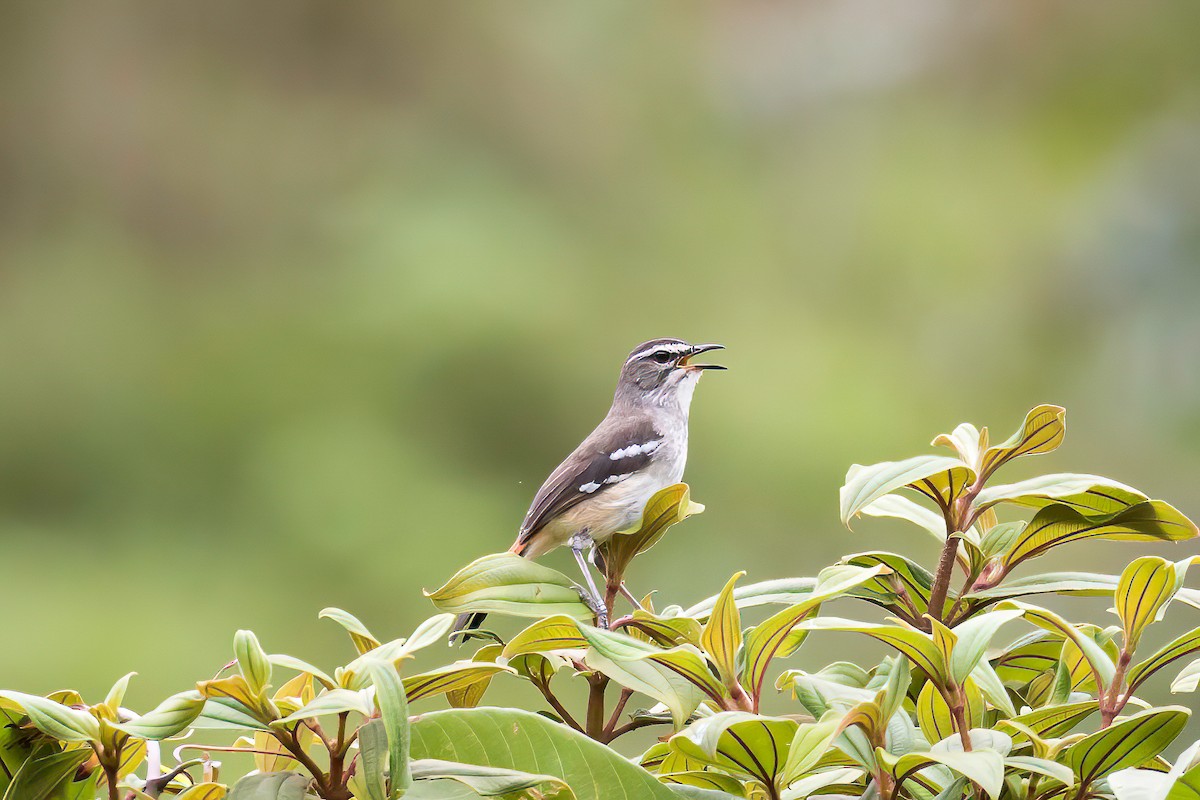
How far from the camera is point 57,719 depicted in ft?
2.42

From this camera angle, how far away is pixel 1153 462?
14.2 ft

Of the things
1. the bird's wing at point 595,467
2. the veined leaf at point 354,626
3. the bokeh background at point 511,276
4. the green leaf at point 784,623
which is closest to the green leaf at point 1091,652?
the green leaf at point 784,623

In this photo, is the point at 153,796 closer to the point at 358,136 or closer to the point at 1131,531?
the point at 1131,531

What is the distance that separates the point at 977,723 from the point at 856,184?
501 centimetres

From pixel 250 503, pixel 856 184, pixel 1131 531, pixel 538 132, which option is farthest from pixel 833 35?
pixel 1131 531

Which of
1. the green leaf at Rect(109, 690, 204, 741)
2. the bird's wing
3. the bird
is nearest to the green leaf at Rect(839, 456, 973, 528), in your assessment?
the green leaf at Rect(109, 690, 204, 741)

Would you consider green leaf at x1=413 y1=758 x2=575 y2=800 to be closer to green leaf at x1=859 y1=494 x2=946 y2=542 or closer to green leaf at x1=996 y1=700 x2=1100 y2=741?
green leaf at x1=996 y1=700 x2=1100 y2=741

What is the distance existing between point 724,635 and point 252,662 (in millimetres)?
305

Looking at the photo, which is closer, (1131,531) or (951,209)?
(1131,531)

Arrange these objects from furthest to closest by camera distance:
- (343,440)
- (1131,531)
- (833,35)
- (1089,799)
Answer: (833,35)
(343,440)
(1131,531)
(1089,799)

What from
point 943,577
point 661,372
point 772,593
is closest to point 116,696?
point 772,593

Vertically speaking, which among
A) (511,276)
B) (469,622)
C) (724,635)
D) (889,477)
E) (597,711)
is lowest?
(469,622)

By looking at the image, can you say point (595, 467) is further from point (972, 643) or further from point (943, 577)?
point (972, 643)

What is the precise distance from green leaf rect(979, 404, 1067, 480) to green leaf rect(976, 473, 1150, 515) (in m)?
0.02
